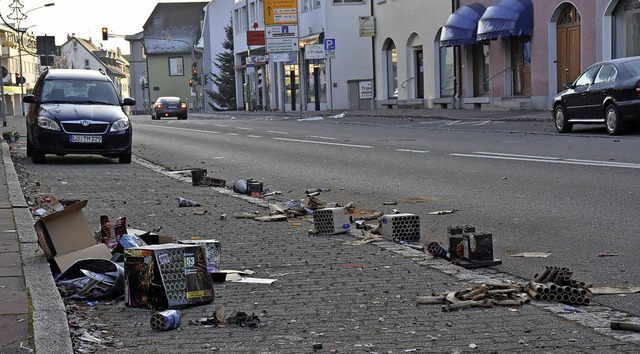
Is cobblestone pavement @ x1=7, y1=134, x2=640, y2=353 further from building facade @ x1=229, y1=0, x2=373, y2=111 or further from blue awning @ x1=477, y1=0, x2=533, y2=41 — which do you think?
building facade @ x1=229, y1=0, x2=373, y2=111

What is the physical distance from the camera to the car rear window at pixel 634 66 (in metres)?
22.8

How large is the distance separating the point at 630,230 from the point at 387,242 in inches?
79.9

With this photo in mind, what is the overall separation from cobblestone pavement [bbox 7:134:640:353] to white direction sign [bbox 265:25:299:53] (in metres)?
46.8

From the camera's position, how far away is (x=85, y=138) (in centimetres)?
1942

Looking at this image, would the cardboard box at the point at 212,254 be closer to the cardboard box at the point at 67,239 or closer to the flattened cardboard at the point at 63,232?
the cardboard box at the point at 67,239

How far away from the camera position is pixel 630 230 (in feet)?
29.3

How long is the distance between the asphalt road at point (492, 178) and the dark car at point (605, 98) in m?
0.47

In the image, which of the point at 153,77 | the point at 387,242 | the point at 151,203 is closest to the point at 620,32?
the point at 151,203

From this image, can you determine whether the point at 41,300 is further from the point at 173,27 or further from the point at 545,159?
the point at 173,27

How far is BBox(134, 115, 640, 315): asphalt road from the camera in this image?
8.32 m

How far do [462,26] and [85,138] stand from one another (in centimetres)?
2462

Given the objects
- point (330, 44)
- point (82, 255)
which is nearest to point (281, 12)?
point (330, 44)

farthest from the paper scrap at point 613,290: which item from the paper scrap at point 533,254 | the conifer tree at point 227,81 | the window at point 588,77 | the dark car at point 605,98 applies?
the conifer tree at point 227,81

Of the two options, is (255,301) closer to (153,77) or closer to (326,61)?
(326,61)
